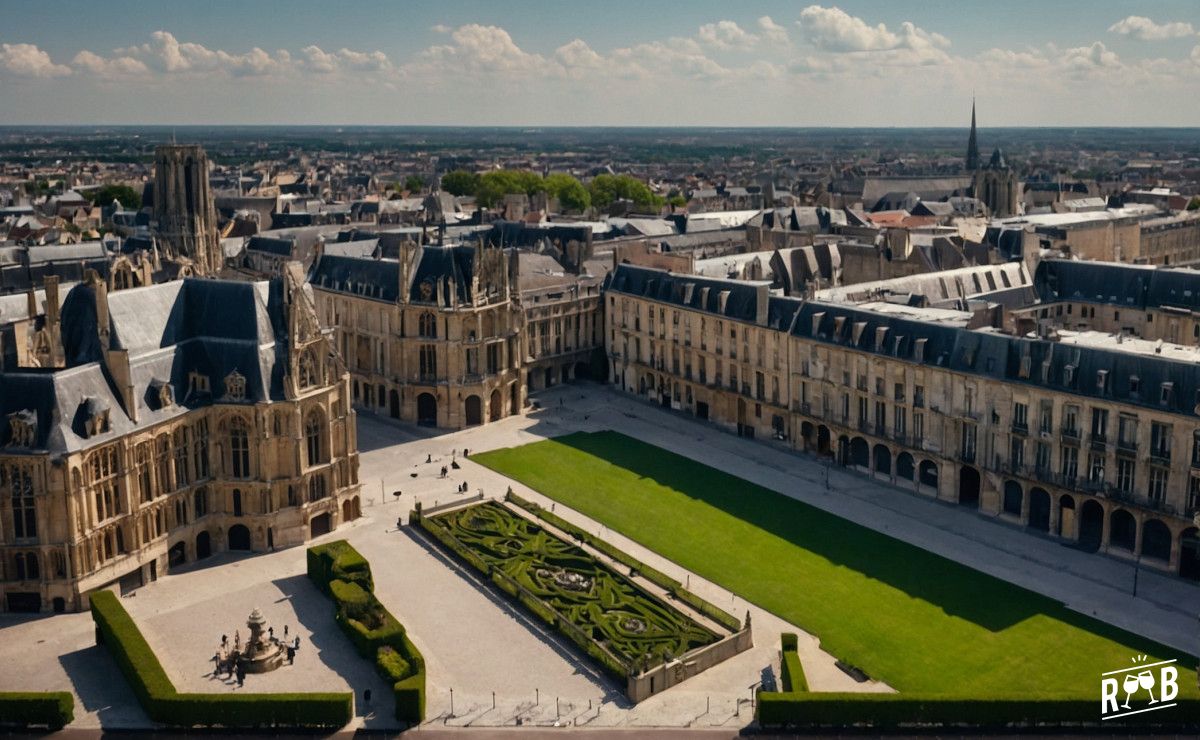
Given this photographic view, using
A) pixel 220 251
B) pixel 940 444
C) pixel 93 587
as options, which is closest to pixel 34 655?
pixel 93 587

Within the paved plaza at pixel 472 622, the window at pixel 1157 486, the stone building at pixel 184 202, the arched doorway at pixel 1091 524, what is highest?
the stone building at pixel 184 202

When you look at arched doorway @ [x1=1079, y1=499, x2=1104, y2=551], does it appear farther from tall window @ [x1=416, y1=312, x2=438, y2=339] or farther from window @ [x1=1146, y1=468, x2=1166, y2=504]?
tall window @ [x1=416, y1=312, x2=438, y2=339]

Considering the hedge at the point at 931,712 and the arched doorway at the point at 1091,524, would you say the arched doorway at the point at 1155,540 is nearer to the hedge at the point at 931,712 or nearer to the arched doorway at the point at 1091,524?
the arched doorway at the point at 1091,524

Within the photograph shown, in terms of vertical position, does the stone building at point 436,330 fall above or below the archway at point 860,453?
above

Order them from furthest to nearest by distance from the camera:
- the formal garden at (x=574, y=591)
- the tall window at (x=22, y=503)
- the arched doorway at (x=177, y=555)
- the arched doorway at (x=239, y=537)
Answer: the arched doorway at (x=239, y=537) < the arched doorway at (x=177, y=555) < the tall window at (x=22, y=503) < the formal garden at (x=574, y=591)

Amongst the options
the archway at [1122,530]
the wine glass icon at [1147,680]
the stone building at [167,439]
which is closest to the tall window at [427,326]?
the stone building at [167,439]

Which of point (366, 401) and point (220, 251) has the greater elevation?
point (220, 251)

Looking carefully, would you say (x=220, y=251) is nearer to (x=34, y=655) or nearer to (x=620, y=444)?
(x=620, y=444)
